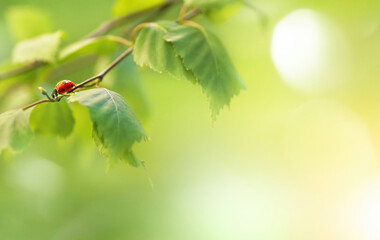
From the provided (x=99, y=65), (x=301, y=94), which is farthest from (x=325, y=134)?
(x=99, y=65)

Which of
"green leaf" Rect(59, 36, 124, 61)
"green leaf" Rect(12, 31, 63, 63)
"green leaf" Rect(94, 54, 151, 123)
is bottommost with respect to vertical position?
"green leaf" Rect(94, 54, 151, 123)

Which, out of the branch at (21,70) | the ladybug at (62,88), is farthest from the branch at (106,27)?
the ladybug at (62,88)

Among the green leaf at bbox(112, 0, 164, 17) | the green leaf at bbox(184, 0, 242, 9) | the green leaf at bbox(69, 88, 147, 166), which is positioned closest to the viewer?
the green leaf at bbox(69, 88, 147, 166)

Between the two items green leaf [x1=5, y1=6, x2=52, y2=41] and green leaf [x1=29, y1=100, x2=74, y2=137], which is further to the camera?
green leaf [x1=5, y1=6, x2=52, y2=41]

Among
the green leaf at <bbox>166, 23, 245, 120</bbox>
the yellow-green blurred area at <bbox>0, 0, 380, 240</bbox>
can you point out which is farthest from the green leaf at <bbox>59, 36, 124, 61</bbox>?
the yellow-green blurred area at <bbox>0, 0, 380, 240</bbox>

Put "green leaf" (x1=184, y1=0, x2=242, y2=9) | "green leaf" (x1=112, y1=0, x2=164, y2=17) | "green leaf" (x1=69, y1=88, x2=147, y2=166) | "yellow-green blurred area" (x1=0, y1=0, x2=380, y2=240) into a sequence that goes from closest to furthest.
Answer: "green leaf" (x1=69, y1=88, x2=147, y2=166) → "green leaf" (x1=184, y1=0, x2=242, y2=9) → "green leaf" (x1=112, y1=0, x2=164, y2=17) → "yellow-green blurred area" (x1=0, y1=0, x2=380, y2=240)

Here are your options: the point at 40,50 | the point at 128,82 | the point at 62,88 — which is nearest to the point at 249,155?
the point at 128,82

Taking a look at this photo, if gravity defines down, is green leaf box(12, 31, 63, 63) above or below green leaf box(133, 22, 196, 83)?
above

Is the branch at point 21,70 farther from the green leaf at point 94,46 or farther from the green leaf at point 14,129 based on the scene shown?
the green leaf at point 14,129

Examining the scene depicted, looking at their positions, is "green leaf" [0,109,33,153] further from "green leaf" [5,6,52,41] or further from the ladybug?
"green leaf" [5,6,52,41]
